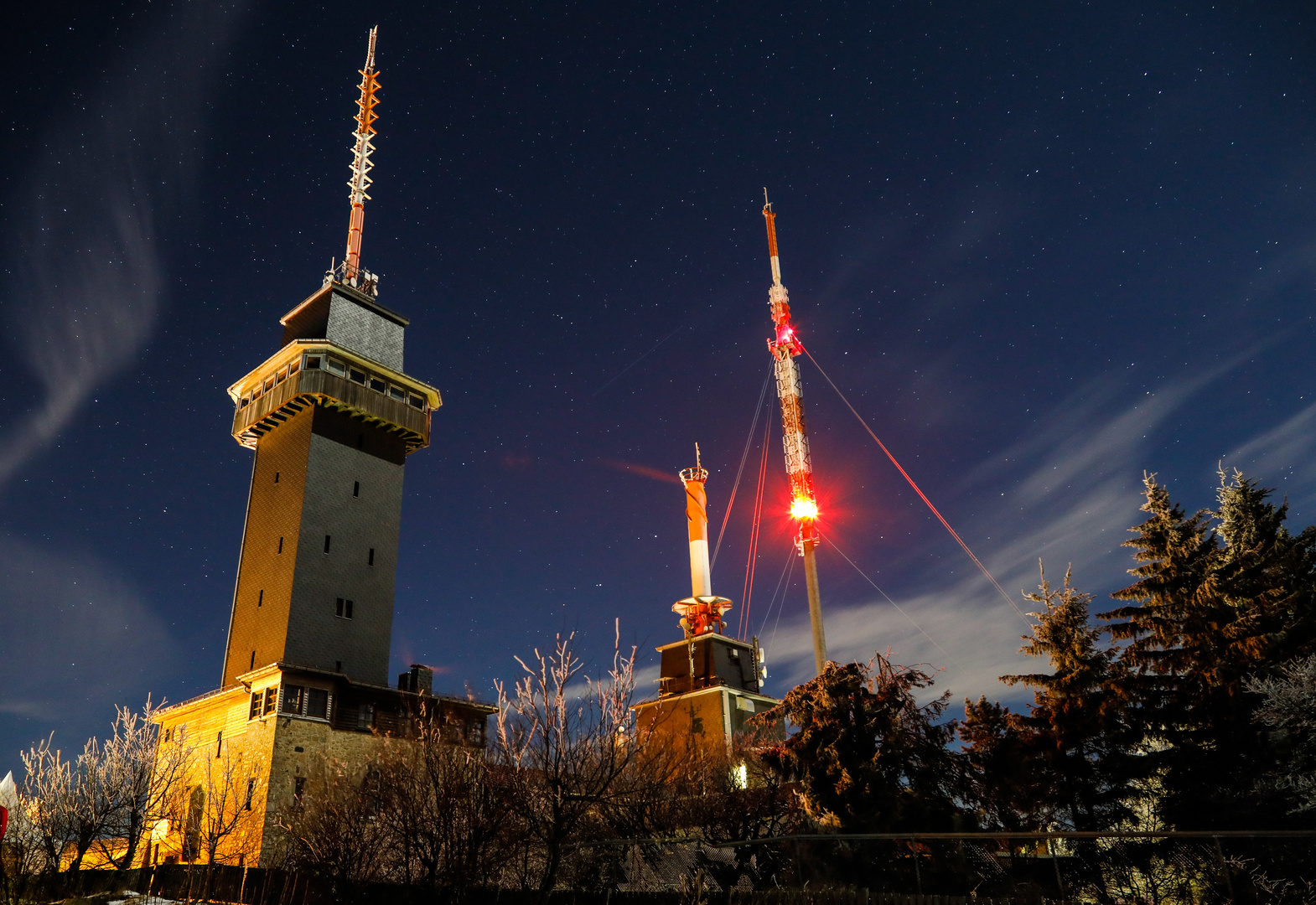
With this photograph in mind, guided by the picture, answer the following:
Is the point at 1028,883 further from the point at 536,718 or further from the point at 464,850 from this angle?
the point at 464,850

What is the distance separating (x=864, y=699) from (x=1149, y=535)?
10.0 metres

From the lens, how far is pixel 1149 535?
25297 mm

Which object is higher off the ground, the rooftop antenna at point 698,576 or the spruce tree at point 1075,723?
the rooftop antenna at point 698,576

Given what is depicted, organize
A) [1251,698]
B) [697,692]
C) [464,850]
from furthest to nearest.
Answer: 1. [697,692]
2. [1251,698]
3. [464,850]

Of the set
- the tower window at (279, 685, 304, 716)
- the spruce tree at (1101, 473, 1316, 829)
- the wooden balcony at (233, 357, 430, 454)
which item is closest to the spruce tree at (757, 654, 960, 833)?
the spruce tree at (1101, 473, 1316, 829)

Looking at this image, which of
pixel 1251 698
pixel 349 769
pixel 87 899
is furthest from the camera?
pixel 349 769

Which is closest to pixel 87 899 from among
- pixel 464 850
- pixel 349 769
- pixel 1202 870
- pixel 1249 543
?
pixel 349 769

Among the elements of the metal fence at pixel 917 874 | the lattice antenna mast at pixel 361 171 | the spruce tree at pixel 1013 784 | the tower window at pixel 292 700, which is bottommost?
the metal fence at pixel 917 874

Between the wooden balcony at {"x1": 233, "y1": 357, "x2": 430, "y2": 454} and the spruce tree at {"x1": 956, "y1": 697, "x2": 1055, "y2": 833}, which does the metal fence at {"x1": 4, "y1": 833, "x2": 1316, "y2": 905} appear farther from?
the wooden balcony at {"x1": 233, "y1": 357, "x2": 430, "y2": 454}

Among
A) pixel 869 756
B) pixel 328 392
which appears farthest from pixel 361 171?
pixel 869 756

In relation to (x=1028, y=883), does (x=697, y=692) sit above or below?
above

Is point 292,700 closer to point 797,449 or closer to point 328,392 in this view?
point 328,392

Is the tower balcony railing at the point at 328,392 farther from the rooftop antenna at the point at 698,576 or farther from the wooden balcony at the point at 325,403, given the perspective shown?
the rooftop antenna at the point at 698,576

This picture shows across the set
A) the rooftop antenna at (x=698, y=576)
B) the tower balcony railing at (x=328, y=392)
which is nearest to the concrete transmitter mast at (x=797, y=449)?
the rooftop antenna at (x=698, y=576)
